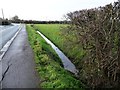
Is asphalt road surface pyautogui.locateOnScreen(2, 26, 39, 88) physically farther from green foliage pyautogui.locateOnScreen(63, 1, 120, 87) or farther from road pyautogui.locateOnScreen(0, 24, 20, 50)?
road pyautogui.locateOnScreen(0, 24, 20, 50)

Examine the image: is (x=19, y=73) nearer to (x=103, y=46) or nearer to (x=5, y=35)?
(x=103, y=46)

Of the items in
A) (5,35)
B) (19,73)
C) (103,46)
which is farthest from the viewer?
(5,35)

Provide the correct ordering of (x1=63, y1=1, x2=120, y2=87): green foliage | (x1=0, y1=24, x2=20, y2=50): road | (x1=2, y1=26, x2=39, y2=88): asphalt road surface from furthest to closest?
(x1=0, y1=24, x2=20, y2=50): road → (x1=63, y1=1, x2=120, y2=87): green foliage → (x1=2, y1=26, x2=39, y2=88): asphalt road surface

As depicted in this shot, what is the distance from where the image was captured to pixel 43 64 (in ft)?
42.0

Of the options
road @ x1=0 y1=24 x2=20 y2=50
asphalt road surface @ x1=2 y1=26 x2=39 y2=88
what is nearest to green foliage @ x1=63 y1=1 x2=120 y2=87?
asphalt road surface @ x1=2 y1=26 x2=39 y2=88

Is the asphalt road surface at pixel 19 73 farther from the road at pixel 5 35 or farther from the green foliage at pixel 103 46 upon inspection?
the road at pixel 5 35

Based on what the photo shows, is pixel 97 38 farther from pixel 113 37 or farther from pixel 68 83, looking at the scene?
pixel 68 83

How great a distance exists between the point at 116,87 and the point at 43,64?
12.9ft

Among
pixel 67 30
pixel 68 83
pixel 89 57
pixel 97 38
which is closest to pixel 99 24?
pixel 97 38

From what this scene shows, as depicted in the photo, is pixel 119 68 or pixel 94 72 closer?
pixel 119 68

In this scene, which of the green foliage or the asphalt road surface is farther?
the green foliage

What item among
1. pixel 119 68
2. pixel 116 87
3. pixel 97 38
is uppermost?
pixel 97 38

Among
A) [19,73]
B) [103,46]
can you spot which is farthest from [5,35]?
[103,46]

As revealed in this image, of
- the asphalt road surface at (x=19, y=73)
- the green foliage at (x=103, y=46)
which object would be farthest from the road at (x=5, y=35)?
the green foliage at (x=103, y=46)
